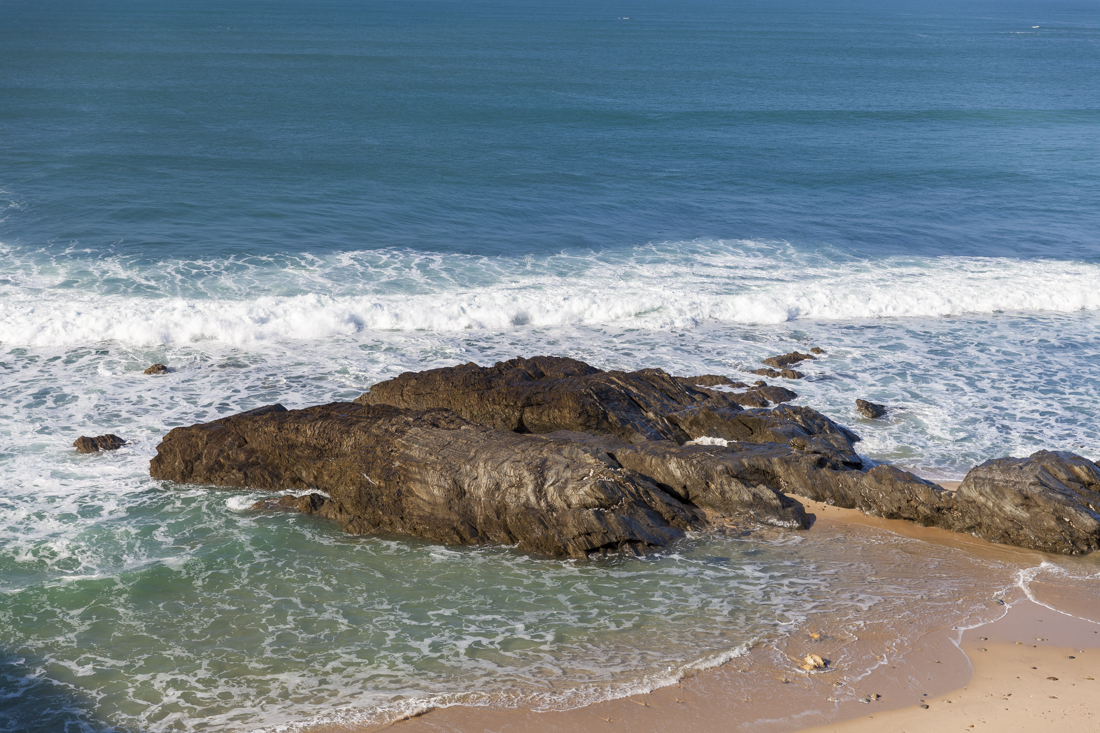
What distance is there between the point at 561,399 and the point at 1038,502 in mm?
6469

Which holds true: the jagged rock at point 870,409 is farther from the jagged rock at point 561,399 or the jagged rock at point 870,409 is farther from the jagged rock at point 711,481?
the jagged rock at point 711,481

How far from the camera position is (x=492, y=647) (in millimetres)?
8625

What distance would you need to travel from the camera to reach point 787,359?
17203 millimetres

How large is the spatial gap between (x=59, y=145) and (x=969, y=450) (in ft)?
109

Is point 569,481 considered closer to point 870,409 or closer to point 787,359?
point 870,409

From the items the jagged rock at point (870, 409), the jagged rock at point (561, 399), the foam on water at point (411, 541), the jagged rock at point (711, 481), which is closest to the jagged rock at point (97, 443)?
the foam on water at point (411, 541)

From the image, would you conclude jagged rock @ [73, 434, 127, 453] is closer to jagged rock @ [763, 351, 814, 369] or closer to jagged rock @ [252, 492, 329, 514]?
jagged rock @ [252, 492, 329, 514]

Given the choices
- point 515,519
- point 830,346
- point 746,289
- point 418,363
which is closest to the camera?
point 515,519

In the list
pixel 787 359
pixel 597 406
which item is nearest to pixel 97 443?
pixel 597 406

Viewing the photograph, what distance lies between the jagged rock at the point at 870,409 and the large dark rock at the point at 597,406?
3.58ft

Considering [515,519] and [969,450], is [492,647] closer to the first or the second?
[515,519]

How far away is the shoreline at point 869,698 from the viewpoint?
295 inches

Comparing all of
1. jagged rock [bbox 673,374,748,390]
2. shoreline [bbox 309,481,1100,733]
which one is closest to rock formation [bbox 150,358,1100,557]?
jagged rock [bbox 673,374,748,390]

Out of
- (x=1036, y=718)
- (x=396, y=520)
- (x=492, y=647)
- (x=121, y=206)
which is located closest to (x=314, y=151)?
(x=121, y=206)
